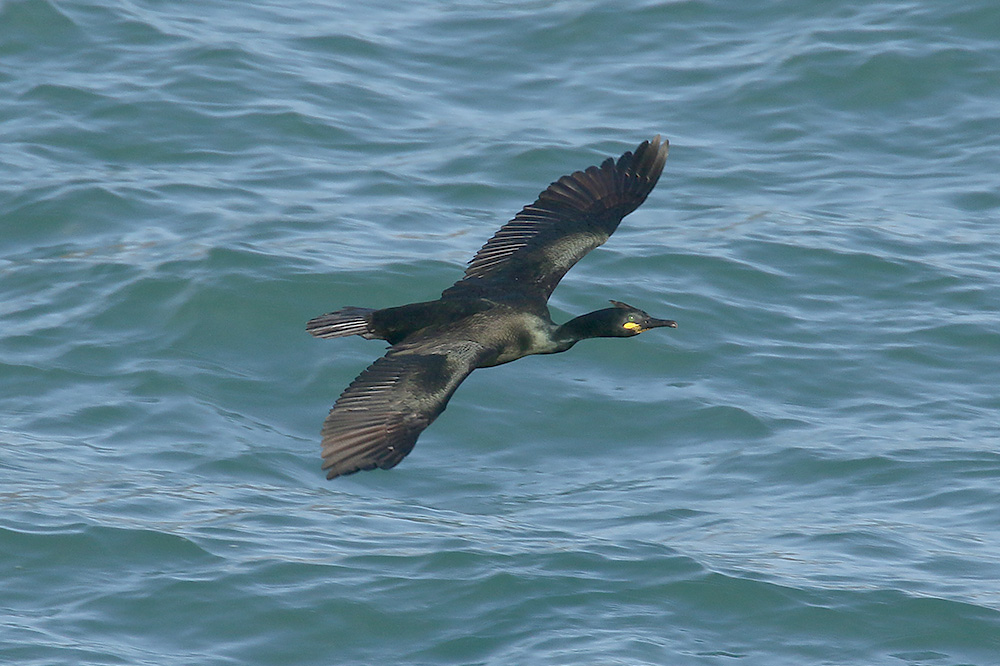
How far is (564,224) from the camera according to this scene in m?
7.82

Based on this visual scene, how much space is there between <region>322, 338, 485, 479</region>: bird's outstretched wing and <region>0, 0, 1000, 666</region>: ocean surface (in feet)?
6.85

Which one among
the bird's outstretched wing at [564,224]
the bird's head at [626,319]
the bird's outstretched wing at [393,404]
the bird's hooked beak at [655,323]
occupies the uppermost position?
the bird's outstretched wing at [564,224]

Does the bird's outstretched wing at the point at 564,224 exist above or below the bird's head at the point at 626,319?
above

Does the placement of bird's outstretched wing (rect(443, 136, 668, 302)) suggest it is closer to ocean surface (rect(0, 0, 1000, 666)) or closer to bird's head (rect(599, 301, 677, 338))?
bird's head (rect(599, 301, 677, 338))

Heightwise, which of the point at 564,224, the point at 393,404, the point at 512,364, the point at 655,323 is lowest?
the point at 393,404

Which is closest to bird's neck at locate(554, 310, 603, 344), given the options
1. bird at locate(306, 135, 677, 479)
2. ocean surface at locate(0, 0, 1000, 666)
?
bird at locate(306, 135, 677, 479)

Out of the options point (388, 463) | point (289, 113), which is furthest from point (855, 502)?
point (289, 113)

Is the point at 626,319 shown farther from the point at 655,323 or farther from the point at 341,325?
the point at 341,325

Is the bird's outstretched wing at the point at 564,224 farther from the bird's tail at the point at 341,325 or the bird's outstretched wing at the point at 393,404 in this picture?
the bird's outstretched wing at the point at 393,404

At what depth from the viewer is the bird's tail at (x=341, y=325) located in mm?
6996

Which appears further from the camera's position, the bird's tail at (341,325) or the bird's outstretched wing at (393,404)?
the bird's tail at (341,325)

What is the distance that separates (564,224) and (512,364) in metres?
3.08

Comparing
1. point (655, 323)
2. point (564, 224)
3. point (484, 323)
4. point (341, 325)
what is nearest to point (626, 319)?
point (655, 323)

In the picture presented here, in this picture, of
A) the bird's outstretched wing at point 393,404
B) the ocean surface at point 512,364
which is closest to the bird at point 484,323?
the bird's outstretched wing at point 393,404
